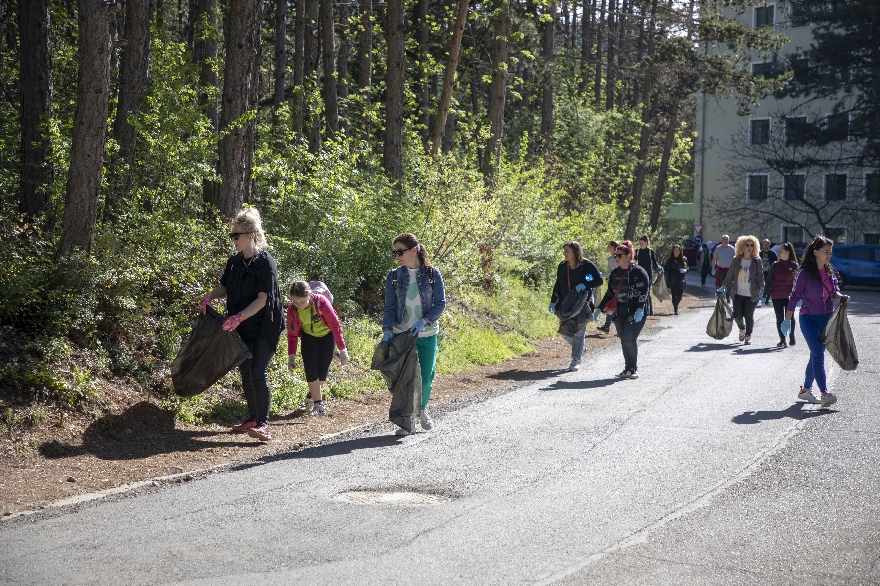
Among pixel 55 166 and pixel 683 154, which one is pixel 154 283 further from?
pixel 683 154

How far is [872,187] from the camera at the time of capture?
1903 inches

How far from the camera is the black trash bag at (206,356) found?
854 centimetres

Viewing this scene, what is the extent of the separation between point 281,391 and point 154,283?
1785mm

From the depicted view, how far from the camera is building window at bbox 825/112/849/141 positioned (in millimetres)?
47812

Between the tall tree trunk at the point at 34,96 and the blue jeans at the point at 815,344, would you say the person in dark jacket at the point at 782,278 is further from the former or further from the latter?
the tall tree trunk at the point at 34,96

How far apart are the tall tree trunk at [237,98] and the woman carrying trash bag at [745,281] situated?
9.19 metres

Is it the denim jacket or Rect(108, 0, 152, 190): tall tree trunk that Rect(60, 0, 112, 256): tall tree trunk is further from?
Rect(108, 0, 152, 190): tall tree trunk

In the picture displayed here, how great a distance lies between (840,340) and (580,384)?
334 cm

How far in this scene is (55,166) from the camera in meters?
13.2

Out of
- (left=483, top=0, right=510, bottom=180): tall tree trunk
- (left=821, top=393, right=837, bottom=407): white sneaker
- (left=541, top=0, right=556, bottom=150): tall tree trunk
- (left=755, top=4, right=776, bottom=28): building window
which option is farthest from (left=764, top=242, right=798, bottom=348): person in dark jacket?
(left=755, top=4, right=776, bottom=28): building window

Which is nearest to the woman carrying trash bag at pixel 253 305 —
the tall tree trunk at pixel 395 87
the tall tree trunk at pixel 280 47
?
the tall tree trunk at pixel 395 87

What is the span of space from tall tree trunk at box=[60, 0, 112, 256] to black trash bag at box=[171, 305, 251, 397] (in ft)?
7.09

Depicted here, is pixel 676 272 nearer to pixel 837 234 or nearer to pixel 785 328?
pixel 785 328

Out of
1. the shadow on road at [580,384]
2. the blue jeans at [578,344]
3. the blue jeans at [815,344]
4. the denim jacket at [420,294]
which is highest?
the denim jacket at [420,294]
